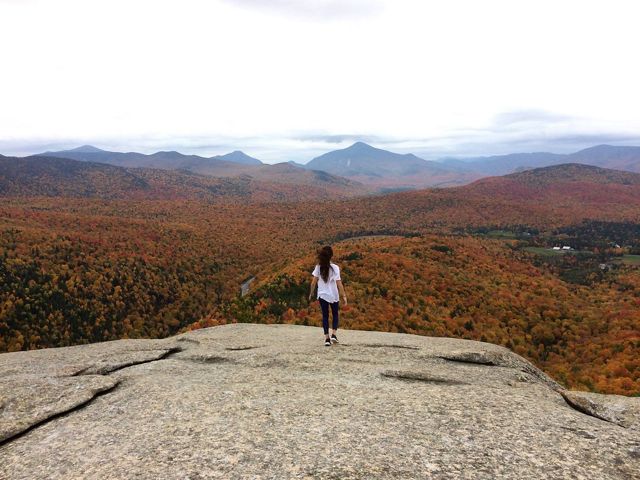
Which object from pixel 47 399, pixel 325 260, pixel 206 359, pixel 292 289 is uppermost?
pixel 325 260

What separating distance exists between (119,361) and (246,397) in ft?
16.7

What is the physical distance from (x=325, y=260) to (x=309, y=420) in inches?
185

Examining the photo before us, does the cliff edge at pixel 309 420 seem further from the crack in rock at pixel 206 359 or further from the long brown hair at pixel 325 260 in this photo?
the long brown hair at pixel 325 260

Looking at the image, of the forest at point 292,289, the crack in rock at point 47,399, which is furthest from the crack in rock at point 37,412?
the forest at point 292,289

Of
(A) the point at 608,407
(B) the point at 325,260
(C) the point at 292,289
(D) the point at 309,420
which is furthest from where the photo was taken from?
(C) the point at 292,289

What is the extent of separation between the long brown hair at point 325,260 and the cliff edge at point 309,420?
240 cm

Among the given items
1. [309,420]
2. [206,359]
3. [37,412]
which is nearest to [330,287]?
[206,359]

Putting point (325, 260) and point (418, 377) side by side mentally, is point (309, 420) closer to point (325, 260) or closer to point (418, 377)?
point (418, 377)

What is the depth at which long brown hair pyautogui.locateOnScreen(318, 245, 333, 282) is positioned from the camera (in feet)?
35.3

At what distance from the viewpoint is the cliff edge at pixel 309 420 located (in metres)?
5.67

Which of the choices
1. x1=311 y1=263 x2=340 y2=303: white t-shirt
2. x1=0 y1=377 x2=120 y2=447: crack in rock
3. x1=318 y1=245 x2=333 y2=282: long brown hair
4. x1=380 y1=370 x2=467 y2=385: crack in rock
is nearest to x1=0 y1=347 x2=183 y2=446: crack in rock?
x1=0 y1=377 x2=120 y2=447: crack in rock

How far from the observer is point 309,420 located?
7098 millimetres

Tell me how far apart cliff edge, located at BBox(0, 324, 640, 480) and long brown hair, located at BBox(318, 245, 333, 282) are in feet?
7.87

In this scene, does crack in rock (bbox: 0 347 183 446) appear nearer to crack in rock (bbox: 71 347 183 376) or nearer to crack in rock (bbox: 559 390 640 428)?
crack in rock (bbox: 71 347 183 376)
